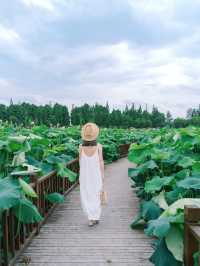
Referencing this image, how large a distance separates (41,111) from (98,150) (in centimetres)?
3837

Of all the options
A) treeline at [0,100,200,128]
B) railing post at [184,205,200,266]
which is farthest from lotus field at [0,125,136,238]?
treeline at [0,100,200,128]

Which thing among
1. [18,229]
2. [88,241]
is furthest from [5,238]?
[88,241]

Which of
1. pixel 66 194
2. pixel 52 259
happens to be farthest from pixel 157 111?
pixel 52 259

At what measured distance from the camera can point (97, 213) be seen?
491 centimetres

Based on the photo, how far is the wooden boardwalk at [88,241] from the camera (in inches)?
143

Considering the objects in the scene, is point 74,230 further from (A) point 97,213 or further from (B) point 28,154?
(B) point 28,154

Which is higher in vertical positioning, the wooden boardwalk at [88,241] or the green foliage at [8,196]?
the green foliage at [8,196]

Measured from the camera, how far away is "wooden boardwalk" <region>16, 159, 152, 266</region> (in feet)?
11.9

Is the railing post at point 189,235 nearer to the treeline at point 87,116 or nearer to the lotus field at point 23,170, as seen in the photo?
the lotus field at point 23,170

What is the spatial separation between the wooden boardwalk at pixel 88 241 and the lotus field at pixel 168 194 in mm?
241

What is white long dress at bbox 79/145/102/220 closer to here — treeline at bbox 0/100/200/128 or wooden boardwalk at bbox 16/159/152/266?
wooden boardwalk at bbox 16/159/152/266

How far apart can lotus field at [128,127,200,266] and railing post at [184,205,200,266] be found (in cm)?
5

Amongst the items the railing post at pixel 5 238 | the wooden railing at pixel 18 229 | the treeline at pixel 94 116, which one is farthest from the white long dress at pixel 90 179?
the treeline at pixel 94 116

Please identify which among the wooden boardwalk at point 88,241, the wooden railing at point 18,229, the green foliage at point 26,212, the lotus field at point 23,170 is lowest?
the wooden boardwalk at point 88,241
